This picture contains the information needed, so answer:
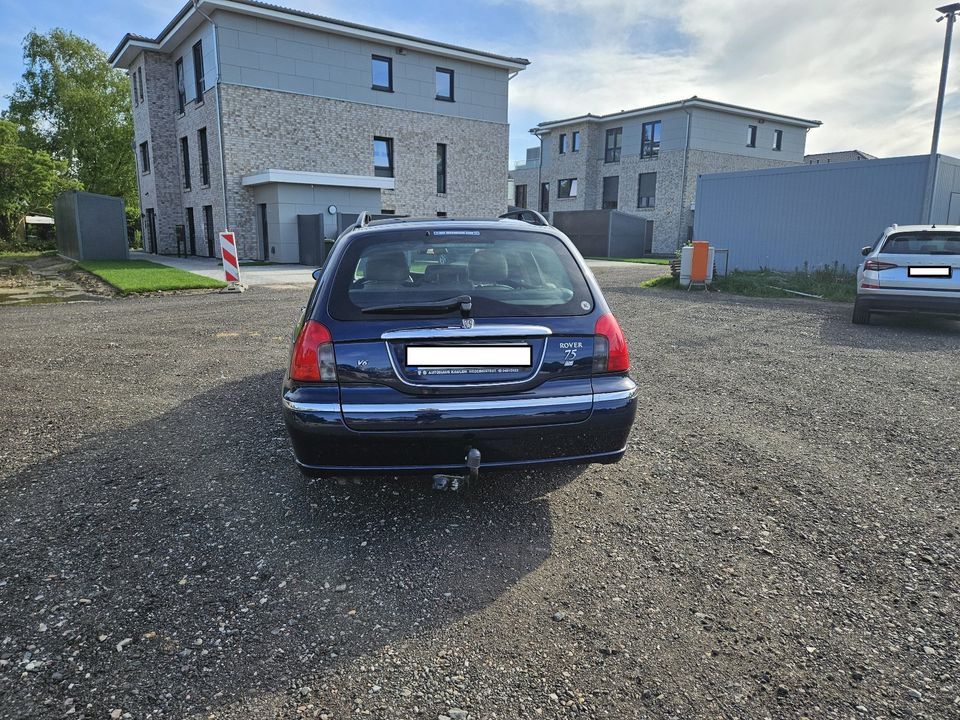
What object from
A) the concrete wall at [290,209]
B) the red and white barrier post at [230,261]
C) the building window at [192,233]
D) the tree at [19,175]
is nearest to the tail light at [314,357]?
the red and white barrier post at [230,261]

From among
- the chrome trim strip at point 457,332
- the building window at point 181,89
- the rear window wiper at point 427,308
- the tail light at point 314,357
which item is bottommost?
the tail light at point 314,357

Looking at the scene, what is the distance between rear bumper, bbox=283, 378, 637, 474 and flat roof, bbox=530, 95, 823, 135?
40.0m

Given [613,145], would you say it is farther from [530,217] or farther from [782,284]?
[530,217]

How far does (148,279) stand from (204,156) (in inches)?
533

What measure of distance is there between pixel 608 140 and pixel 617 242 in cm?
1184

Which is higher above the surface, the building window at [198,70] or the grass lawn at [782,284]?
Answer: the building window at [198,70]

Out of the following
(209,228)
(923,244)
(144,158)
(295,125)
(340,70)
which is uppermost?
(340,70)

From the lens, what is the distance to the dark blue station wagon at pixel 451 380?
2969mm

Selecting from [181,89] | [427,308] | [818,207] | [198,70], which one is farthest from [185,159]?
[427,308]

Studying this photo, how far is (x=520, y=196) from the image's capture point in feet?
171

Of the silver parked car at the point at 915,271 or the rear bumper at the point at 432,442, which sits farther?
the silver parked car at the point at 915,271

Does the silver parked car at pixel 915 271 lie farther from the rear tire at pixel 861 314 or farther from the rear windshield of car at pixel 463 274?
the rear windshield of car at pixel 463 274

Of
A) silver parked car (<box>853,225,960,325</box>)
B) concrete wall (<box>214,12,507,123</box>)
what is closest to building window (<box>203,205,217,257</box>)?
concrete wall (<box>214,12,507,123</box>)

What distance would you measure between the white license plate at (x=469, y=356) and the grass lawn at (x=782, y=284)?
13.1 m
